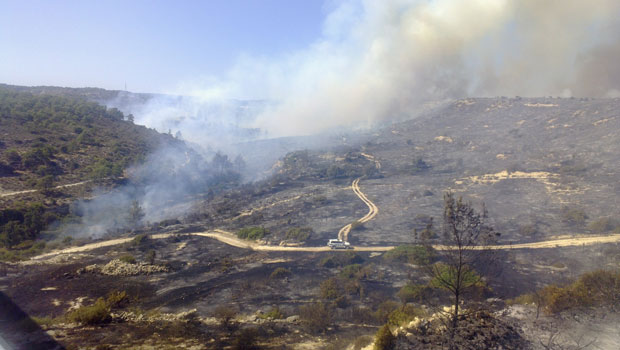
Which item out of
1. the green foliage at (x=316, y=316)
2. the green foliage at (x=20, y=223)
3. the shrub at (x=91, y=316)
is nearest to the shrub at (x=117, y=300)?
the shrub at (x=91, y=316)

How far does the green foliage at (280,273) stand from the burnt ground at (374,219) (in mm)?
611

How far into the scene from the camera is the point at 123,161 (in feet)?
157

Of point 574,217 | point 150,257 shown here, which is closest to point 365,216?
point 574,217


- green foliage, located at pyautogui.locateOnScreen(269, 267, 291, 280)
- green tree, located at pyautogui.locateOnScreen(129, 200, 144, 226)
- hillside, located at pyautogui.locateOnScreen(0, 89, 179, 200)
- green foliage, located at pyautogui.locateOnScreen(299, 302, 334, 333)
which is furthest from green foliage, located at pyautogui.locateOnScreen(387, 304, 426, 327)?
hillside, located at pyautogui.locateOnScreen(0, 89, 179, 200)

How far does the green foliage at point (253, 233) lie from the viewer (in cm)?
3012

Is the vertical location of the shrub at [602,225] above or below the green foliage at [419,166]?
below

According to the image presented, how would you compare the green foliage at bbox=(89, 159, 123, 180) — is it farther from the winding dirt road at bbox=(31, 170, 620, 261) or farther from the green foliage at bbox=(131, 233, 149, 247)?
the green foliage at bbox=(131, 233, 149, 247)

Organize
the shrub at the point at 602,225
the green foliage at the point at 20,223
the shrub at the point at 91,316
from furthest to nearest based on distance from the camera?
the green foliage at the point at 20,223 → the shrub at the point at 602,225 → the shrub at the point at 91,316

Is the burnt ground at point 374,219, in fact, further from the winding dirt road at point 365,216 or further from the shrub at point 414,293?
the shrub at point 414,293

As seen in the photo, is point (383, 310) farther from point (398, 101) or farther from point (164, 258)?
point (398, 101)

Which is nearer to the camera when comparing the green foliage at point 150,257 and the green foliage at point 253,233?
the green foliage at point 150,257

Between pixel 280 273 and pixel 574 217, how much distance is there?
24.4 metres

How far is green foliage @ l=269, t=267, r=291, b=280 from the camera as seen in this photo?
20.2 meters

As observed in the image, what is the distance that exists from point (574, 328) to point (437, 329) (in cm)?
412
